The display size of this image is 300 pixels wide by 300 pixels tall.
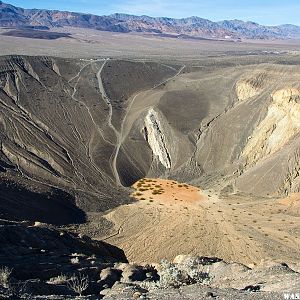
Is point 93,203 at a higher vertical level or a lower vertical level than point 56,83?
lower

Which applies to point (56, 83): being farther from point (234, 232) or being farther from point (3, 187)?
point (234, 232)

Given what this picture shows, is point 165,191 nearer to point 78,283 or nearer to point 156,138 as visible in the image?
point 156,138

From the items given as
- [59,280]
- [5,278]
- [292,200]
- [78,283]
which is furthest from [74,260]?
[292,200]

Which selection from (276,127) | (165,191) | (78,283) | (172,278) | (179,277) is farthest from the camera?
(276,127)

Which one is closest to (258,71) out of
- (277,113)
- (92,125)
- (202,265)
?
(277,113)

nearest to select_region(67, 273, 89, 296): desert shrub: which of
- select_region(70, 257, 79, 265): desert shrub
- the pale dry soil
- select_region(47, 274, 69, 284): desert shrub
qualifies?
select_region(47, 274, 69, 284): desert shrub

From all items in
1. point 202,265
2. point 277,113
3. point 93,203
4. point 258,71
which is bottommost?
point 93,203
